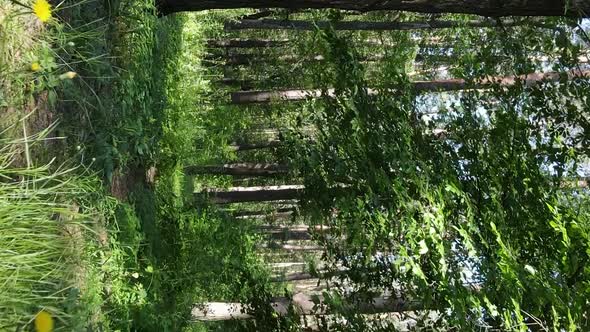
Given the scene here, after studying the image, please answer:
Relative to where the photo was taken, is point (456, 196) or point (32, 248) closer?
point (32, 248)

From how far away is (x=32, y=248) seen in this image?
2.86m

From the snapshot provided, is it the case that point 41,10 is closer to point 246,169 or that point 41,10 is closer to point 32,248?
point 32,248

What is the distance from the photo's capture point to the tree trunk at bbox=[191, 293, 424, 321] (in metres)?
5.43

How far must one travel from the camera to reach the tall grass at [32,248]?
2.64 m

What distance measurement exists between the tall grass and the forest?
0.5 inches

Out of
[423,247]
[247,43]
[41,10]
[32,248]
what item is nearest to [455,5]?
[423,247]

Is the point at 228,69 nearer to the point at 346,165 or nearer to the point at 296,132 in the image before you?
the point at 296,132

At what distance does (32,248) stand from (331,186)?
2969 millimetres

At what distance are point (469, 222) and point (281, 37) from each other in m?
10.8

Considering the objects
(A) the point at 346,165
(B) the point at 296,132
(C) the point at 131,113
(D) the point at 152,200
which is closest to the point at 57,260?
(C) the point at 131,113

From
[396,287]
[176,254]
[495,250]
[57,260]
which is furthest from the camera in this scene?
[176,254]

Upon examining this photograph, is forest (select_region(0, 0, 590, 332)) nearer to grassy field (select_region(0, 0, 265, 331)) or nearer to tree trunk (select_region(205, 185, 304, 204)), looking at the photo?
grassy field (select_region(0, 0, 265, 331))

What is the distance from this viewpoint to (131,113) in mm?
4578

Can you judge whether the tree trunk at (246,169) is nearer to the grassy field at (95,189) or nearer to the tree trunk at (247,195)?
the tree trunk at (247,195)
